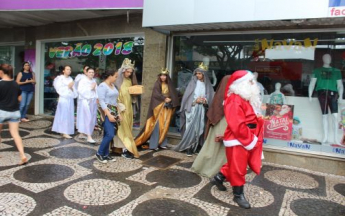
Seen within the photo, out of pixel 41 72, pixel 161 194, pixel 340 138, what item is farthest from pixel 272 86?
pixel 41 72

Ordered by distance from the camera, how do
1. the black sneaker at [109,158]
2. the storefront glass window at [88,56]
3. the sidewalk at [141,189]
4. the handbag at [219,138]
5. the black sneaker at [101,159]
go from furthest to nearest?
the storefront glass window at [88,56] < the black sneaker at [109,158] < the black sneaker at [101,159] < the handbag at [219,138] < the sidewalk at [141,189]

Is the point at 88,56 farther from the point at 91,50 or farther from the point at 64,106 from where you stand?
the point at 64,106

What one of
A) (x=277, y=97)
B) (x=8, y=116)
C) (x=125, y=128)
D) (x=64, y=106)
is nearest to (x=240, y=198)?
(x=125, y=128)

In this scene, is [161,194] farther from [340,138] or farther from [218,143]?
[340,138]

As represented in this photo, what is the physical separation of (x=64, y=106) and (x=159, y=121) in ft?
8.40

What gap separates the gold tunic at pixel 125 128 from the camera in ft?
17.9

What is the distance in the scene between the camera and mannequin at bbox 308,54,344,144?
5484mm

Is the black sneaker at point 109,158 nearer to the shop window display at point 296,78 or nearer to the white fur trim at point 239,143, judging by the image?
the white fur trim at point 239,143

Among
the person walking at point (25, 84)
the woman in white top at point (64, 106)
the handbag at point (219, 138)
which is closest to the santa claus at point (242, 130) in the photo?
the handbag at point (219, 138)

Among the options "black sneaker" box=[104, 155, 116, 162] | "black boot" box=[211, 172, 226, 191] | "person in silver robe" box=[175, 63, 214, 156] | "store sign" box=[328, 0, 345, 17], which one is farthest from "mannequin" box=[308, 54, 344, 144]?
"black sneaker" box=[104, 155, 116, 162]

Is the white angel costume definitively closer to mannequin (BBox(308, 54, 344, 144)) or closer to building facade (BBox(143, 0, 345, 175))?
building facade (BBox(143, 0, 345, 175))

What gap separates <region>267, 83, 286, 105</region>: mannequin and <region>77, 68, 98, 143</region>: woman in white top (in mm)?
3965

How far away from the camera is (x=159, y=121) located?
623 cm

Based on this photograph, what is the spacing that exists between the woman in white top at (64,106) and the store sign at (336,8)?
→ 5.59m
